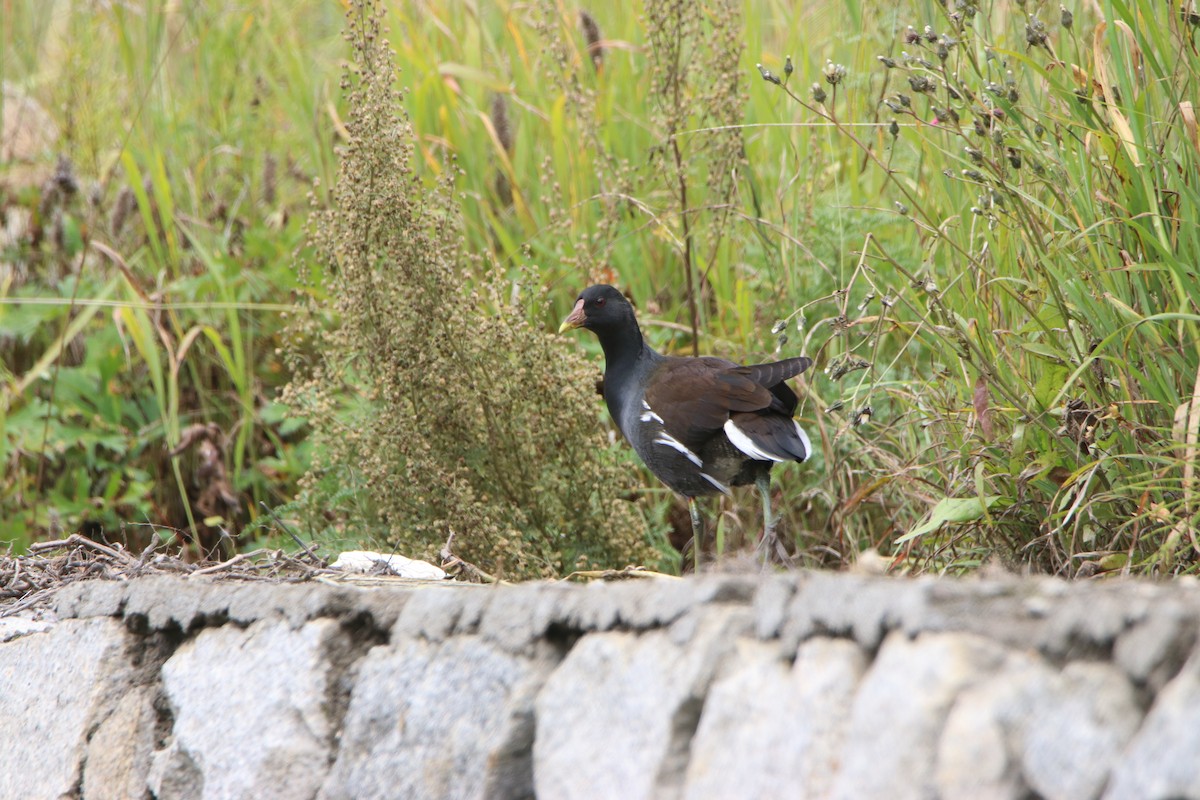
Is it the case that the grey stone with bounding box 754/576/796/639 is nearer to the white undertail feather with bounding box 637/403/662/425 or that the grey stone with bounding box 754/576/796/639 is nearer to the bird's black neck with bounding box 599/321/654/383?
the white undertail feather with bounding box 637/403/662/425

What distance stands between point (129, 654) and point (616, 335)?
5.99ft

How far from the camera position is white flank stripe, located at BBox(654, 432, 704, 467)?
134 inches

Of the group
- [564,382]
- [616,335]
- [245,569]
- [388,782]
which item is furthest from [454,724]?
[616,335]

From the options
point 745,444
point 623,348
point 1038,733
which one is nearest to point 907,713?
point 1038,733

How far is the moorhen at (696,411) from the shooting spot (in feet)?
10.6

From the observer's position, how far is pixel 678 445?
3.41 m

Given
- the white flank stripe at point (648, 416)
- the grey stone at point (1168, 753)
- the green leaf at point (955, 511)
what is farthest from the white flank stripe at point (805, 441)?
the grey stone at point (1168, 753)

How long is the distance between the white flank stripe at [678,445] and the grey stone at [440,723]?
157cm

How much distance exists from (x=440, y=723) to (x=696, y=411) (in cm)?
172

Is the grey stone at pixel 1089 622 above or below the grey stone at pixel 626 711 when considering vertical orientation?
above

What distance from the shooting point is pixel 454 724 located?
178cm

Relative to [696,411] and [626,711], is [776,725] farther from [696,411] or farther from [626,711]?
[696,411]

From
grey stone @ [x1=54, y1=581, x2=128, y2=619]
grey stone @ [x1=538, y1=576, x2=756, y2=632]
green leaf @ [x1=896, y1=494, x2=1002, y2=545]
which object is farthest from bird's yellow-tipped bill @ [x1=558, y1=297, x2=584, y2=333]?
grey stone @ [x1=538, y1=576, x2=756, y2=632]

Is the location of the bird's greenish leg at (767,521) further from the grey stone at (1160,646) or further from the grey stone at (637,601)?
the grey stone at (1160,646)
